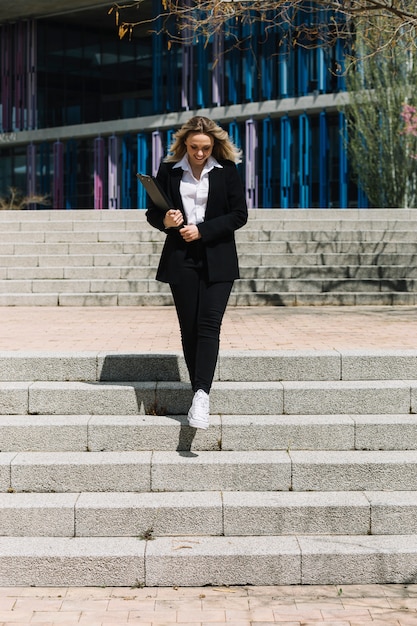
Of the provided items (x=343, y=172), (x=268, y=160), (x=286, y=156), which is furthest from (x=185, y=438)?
(x=268, y=160)

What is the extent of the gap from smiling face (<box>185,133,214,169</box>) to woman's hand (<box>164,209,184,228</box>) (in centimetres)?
36

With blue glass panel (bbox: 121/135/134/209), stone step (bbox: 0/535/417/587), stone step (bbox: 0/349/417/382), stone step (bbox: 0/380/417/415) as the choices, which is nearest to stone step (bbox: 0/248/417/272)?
stone step (bbox: 0/349/417/382)

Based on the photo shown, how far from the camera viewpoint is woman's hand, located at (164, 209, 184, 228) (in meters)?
5.73

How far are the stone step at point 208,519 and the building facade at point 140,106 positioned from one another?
22.6 metres

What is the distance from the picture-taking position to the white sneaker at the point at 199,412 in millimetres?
5750

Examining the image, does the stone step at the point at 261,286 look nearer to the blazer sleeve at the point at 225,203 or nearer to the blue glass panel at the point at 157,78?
the blazer sleeve at the point at 225,203

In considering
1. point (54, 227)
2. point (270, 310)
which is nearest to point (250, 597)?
point (270, 310)

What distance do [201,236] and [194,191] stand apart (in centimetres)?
34

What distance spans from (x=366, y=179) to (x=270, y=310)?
1614 cm

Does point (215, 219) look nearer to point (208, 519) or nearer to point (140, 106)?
point (208, 519)

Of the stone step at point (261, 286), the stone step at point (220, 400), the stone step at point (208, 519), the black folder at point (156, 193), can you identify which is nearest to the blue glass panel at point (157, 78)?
the stone step at point (261, 286)

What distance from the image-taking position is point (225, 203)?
595 cm

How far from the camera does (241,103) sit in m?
33.4

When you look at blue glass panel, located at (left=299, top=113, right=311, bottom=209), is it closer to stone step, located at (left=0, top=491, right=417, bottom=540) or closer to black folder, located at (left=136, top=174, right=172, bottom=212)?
black folder, located at (left=136, top=174, right=172, bottom=212)
